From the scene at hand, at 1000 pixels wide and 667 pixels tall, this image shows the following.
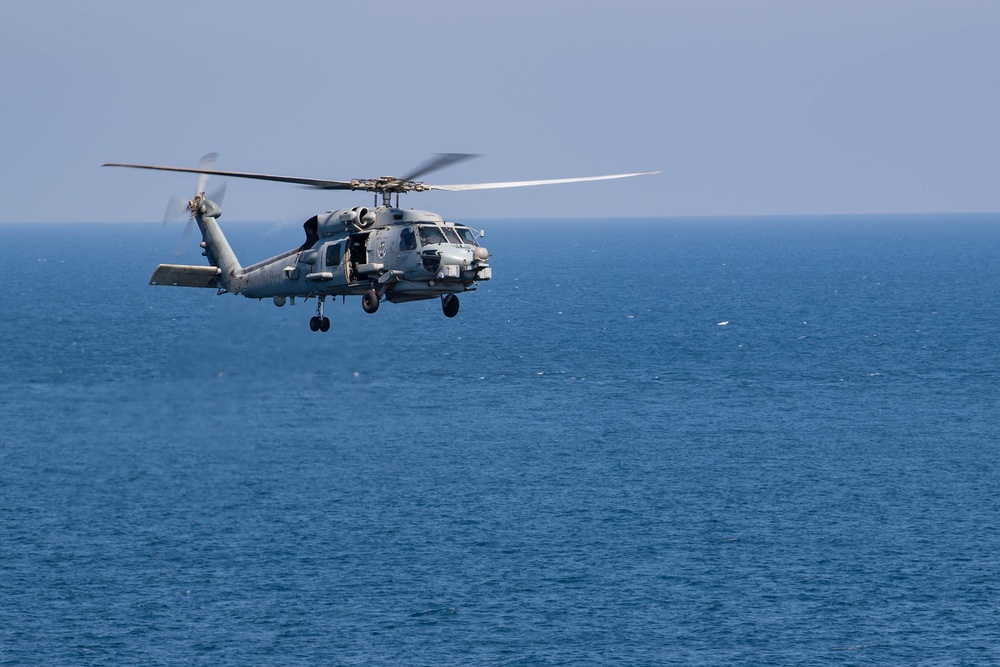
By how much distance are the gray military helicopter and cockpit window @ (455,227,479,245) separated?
4cm

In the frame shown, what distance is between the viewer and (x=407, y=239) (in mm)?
46750

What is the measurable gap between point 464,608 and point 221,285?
333 ft

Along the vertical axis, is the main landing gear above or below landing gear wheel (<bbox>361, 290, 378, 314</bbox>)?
below

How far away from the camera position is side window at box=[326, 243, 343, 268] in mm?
47969

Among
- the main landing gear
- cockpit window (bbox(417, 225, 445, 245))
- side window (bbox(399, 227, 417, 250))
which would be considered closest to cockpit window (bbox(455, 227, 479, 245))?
cockpit window (bbox(417, 225, 445, 245))

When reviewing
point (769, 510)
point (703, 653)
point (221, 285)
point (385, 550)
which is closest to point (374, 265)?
point (221, 285)

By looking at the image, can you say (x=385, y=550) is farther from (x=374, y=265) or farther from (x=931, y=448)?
(x=374, y=265)

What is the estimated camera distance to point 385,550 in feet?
538

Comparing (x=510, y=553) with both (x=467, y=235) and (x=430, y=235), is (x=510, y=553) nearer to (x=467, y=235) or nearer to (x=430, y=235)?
(x=467, y=235)

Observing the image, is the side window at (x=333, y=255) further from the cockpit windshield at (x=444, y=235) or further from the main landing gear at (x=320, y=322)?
the cockpit windshield at (x=444, y=235)

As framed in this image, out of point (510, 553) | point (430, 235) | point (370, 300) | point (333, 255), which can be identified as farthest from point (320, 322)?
point (510, 553)

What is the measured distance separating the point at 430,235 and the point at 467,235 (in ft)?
4.72

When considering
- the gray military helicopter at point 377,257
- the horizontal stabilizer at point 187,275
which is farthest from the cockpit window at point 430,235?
the horizontal stabilizer at point 187,275

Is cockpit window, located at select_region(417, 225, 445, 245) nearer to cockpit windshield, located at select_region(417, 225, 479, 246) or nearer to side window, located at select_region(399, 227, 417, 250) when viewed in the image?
cockpit windshield, located at select_region(417, 225, 479, 246)
